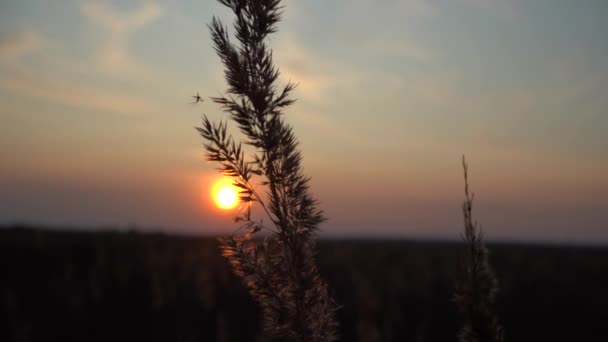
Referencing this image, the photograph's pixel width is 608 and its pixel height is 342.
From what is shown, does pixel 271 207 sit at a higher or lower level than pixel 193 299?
higher

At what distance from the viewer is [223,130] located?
211 centimetres

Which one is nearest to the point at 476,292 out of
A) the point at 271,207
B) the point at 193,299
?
the point at 271,207

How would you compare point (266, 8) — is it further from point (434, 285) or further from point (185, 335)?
point (434, 285)

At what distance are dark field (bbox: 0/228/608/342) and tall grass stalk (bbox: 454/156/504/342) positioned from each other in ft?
32.7

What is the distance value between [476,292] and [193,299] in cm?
1536

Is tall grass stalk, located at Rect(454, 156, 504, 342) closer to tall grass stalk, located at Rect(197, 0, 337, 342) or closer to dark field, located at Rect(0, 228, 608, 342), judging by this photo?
tall grass stalk, located at Rect(197, 0, 337, 342)

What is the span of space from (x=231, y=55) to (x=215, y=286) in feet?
54.1

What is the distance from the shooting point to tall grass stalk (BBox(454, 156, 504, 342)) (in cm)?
156

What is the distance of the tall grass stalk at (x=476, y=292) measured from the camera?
1.56 m

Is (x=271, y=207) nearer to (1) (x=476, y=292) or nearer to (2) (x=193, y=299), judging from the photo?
(1) (x=476, y=292)

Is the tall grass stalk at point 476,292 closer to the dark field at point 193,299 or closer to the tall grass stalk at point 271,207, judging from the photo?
the tall grass stalk at point 271,207

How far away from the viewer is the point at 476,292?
1.65 meters

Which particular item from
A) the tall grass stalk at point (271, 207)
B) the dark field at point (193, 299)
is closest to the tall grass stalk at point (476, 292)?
the tall grass stalk at point (271, 207)

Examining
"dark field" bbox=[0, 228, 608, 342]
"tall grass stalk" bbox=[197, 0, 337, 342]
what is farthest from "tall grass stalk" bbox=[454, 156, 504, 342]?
"dark field" bbox=[0, 228, 608, 342]
